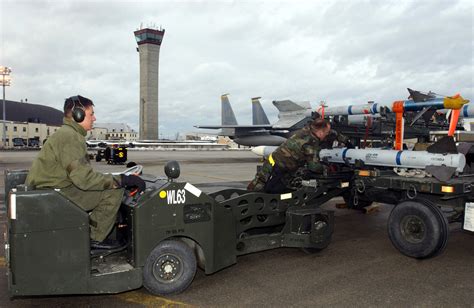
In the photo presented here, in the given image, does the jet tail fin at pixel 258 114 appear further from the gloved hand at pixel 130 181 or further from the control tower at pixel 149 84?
the control tower at pixel 149 84

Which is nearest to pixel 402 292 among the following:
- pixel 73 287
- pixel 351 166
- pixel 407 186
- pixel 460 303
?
pixel 460 303

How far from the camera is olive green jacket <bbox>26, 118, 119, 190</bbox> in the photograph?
141 inches

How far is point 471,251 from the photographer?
586 cm

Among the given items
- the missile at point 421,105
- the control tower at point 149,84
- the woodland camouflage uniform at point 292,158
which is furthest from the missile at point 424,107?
the control tower at point 149,84

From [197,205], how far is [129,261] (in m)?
0.94

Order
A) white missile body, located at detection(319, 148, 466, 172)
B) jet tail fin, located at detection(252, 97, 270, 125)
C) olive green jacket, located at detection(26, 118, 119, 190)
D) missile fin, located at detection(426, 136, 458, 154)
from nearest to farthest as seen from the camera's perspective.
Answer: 1. olive green jacket, located at detection(26, 118, 119, 190)
2. white missile body, located at detection(319, 148, 466, 172)
3. missile fin, located at detection(426, 136, 458, 154)
4. jet tail fin, located at detection(252, 97, 270, 125)

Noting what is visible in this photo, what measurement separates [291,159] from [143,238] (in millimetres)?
2887

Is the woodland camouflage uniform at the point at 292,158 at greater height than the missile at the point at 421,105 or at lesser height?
lesser

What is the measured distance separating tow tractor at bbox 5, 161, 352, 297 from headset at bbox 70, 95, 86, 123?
835 millimetres

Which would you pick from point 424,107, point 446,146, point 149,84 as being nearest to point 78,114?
point 446,146

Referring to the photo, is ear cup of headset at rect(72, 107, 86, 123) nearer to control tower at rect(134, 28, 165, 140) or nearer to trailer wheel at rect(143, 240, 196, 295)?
trailer wheel at rect(143, 240, 196, 295)

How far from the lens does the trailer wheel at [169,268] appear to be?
400 centimetres

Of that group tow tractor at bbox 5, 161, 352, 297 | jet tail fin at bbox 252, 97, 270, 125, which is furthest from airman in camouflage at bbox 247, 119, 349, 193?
jet tail fin at bbox 252, 97, 270, 125

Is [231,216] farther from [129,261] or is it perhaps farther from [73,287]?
[73,287]
